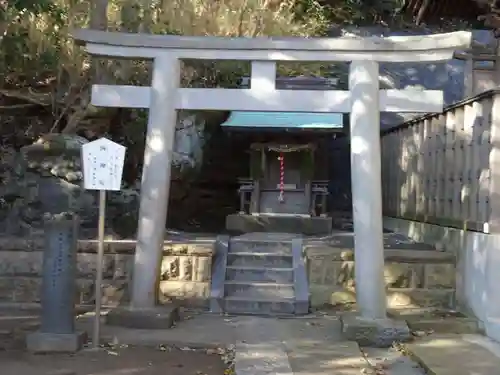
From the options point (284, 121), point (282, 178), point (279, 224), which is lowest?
point (279, 224)

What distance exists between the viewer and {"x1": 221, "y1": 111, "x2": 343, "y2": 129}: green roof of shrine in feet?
37.8

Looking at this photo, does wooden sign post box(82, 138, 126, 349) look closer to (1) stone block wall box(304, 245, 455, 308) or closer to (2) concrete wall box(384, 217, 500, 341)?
(1) stone block wall box(304, 245, 455, 308)

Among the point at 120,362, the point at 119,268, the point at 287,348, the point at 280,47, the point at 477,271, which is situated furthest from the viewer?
the point at 119,268

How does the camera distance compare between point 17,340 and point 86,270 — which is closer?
point 17,340

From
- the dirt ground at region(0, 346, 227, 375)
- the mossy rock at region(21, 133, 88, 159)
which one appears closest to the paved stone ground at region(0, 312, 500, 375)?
the dirt ground at region(0, 346, 227, 375)

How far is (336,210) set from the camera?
625 inches

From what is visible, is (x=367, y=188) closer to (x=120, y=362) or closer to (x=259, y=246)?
(x=259, y=246)

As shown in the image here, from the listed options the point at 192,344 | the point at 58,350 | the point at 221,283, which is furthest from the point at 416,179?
the point at 58,350

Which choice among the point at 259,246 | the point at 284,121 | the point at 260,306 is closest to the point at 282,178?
the point at 284,121

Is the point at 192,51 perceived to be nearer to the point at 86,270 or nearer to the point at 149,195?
the point at 149,195

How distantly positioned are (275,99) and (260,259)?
8.88 ft

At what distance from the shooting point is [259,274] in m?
8.70

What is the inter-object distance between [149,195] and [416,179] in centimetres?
537

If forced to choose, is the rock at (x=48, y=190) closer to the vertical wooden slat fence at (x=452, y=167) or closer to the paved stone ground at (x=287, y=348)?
the paved stone ground at (x=287, y=348)
